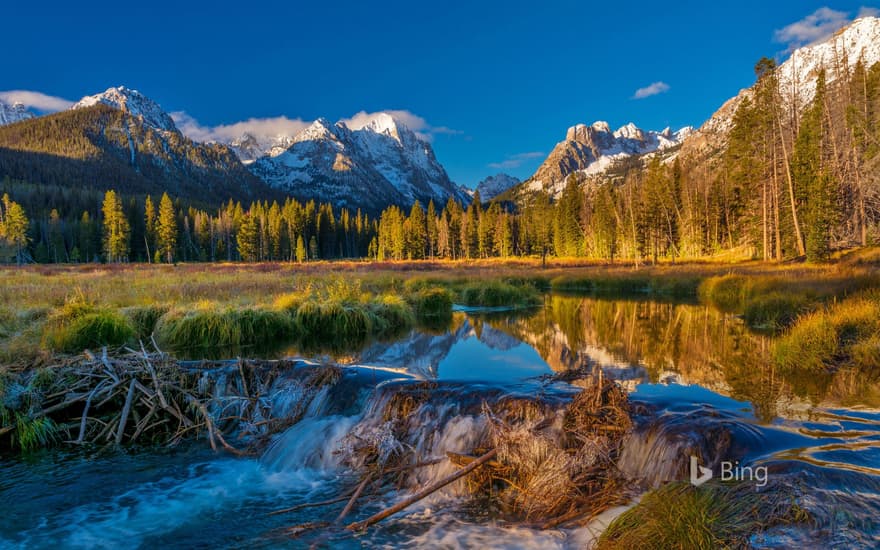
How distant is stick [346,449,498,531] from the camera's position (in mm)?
4969

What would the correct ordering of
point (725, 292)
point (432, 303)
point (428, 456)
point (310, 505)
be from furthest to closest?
point (725, 292) < point (432, 303) < point (428, 456) < point (310, 505)

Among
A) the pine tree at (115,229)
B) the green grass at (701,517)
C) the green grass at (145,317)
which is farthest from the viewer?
the pine tree at (115,229)

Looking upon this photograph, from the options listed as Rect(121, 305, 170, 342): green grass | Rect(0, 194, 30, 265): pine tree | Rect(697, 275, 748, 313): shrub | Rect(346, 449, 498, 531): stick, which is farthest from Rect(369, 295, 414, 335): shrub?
Rect(0, 194, 30, 265): pine tree

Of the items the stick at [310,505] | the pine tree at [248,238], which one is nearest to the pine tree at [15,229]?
the pine tree at [248,238]

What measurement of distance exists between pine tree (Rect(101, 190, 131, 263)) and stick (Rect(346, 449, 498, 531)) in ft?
342

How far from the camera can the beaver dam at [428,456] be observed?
4.54 meters

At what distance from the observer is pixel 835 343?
10.6m

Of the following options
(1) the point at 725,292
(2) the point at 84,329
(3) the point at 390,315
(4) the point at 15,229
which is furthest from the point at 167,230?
(1) the point at 725,292

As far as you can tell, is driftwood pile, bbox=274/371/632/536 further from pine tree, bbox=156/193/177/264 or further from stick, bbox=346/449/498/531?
pine tree, bbox=156/193/177/264

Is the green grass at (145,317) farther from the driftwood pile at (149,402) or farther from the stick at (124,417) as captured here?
the stick at (124,417)

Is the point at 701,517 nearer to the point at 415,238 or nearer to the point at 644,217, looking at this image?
the point at 644,217

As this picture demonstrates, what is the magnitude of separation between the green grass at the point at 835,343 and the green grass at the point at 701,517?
7.67 meters

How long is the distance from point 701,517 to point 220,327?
14635 millimetres

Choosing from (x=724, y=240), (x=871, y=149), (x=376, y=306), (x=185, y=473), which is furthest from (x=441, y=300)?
(x=724, y=240)
